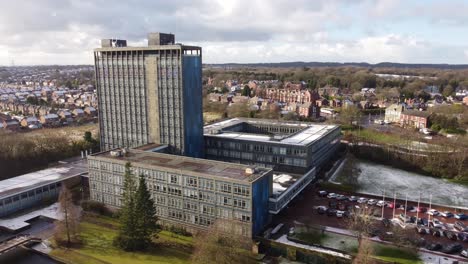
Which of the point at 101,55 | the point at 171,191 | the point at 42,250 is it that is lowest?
the point at 42,250

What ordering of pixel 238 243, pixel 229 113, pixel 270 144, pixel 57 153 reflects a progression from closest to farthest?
pixel 238 243 → pixel 270 144 → pixel 57 153 → pixel 229 113

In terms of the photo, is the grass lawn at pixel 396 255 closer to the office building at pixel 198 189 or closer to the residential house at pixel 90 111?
the office building at pixel 198 189

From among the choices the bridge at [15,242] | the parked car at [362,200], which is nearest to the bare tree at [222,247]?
the bridge at [15,242]

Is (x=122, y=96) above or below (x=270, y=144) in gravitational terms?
above

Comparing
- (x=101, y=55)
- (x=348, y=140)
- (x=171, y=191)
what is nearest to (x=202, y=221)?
(x=171, y=191)

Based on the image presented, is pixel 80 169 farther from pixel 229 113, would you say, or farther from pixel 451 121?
pixel 451 121

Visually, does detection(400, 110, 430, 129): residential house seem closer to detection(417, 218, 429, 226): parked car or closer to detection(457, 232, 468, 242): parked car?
detection(417, 218, 429, 226): parked car

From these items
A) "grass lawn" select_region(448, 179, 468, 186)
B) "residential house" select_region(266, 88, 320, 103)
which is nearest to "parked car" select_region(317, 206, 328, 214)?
"grass lawn" select_region(448, 179, 468, 186)
